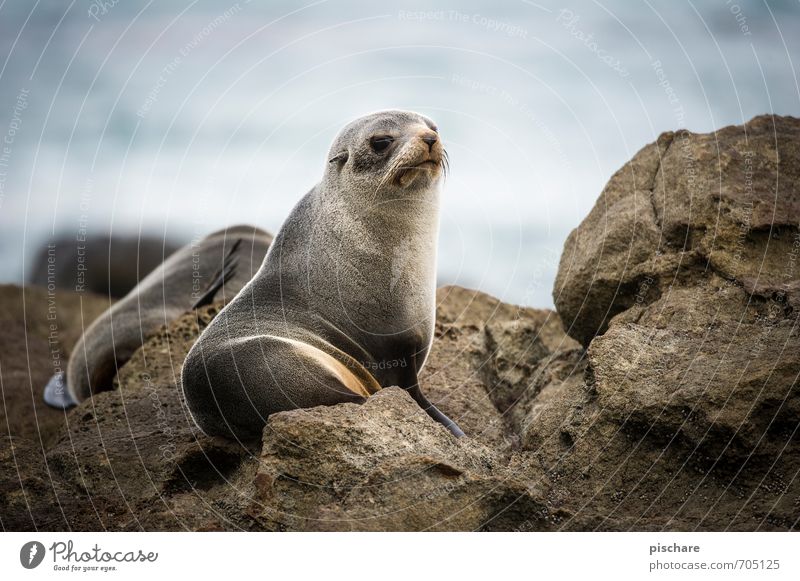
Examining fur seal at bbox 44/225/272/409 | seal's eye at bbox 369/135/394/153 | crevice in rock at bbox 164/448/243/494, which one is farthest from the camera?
fur seal at bbox 44/225/272/409

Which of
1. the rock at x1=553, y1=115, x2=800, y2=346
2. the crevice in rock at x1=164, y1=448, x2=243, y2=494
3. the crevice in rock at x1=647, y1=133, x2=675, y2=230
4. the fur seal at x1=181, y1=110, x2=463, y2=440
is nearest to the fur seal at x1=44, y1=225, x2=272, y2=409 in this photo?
the fur seal at x1=181, y1=110, x2=463, y2=440

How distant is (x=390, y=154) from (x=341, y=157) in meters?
0.44

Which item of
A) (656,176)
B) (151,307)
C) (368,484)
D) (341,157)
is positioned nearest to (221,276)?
(151,307)

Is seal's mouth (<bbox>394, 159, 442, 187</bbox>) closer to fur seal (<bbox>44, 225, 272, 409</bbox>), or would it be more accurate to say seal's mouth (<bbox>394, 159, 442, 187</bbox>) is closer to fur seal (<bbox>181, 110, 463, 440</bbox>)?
fur seal (<bbox>181, 110, 463, 440</bbox>)

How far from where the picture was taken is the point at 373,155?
629cm

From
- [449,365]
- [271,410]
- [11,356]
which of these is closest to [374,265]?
[271,410]

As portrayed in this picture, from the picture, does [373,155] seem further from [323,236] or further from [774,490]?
[774,490]

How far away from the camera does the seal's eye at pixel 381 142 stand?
6.25 metres

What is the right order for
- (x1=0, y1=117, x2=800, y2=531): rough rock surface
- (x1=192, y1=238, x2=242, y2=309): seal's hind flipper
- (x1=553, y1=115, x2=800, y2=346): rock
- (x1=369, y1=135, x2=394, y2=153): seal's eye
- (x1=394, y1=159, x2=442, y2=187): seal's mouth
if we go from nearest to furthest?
(x1=0, y1=117, x2=800, y2=531): rough rock surface → (x1=394, y1=159, x2=442, y2=187): seal's mouth → (x1=369, y1=135, x2=394, y2=153): seal's eye → (x1=553, y1=115, x2=800, y2=346): rock → (x1=192, y1=238, x2=242, y2=309): seal's hind flipper

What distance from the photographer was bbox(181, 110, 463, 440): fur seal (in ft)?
19.7

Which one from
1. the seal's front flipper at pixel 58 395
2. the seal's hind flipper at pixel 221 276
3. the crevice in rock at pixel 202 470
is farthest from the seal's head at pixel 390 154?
the seal's front flipper at pixel 58 395

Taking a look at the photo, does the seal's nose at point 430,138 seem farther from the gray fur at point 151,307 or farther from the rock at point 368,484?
the gray fur at point 151,307

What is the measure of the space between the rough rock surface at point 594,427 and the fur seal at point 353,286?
1.63 feet

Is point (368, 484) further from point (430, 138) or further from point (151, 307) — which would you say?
point (151, 307)
